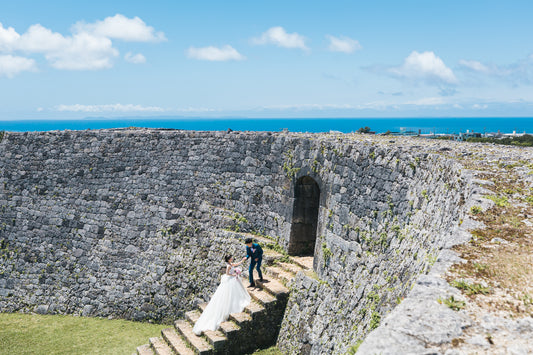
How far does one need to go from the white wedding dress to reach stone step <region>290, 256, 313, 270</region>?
6.52ft

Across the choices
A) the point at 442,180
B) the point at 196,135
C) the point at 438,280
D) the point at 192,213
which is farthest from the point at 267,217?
the point at 438,280

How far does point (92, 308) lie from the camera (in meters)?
15.6

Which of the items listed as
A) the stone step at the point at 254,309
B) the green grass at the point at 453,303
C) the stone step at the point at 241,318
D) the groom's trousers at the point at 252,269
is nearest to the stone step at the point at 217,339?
the stone step at the point at 241,318

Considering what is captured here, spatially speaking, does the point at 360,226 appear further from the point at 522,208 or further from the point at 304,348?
the point at 522,208

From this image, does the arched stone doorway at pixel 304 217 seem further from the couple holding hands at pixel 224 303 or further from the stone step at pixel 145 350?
the stone step at pixel 145 350

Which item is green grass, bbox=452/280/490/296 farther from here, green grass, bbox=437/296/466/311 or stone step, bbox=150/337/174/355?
stone step, bbox=150/337/174/355

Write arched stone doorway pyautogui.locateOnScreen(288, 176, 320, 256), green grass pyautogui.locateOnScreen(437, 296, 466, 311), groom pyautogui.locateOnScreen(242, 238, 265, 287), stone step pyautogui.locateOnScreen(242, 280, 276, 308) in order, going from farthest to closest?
arched stone doorway pyautogui.locateOnScreen(288, 176, 320, 256) < groom pyautogui.locateOnScreen(242, 238, 265, 287) < stone step pyautogui.locateOnScreen(242, 280, 276, 308) < green grass pyautogui.locateOnScreen(437, 296, 466, 311)

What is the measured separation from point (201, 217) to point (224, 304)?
4.67 metres

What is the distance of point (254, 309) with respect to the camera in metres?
10.9

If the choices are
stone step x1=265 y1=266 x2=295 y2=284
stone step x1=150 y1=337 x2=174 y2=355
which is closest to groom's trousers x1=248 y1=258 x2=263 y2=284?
stone step x1=265 y1=266 x2=295 y2=284

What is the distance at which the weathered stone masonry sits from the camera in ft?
28.2

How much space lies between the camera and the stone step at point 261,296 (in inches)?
434

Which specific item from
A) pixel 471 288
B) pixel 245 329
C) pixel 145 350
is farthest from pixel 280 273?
pixel 471 288

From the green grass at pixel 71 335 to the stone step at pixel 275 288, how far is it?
420 cm
